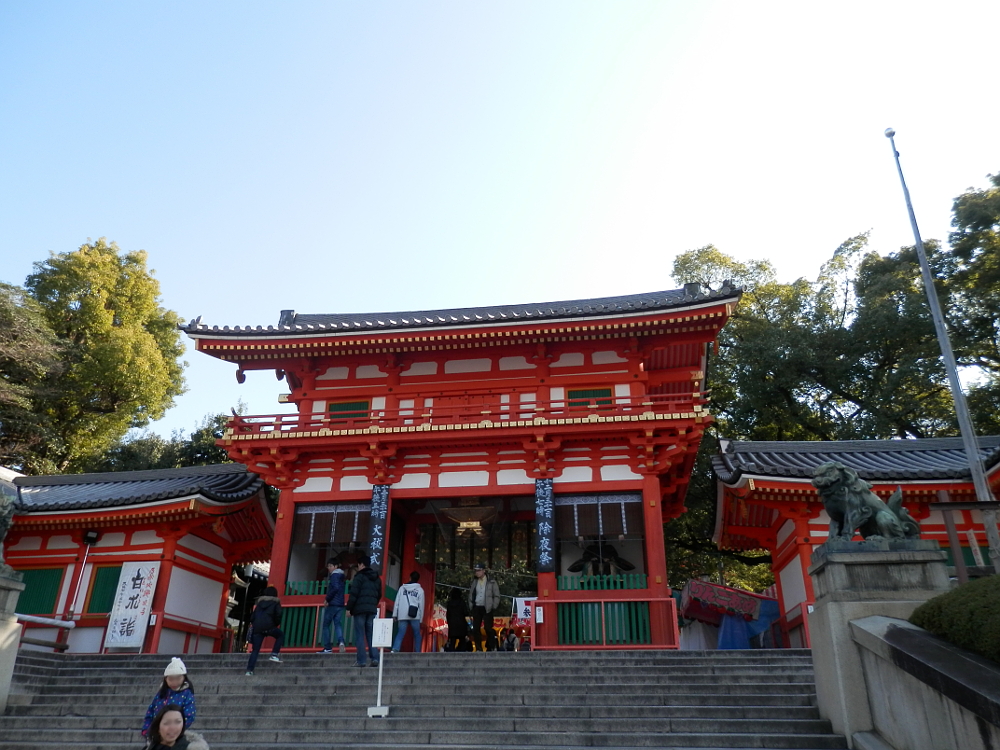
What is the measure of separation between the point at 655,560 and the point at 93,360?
2413 cm

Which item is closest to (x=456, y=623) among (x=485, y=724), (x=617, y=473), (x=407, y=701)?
(x=407, y=701)

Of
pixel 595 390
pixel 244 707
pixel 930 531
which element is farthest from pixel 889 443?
pixel 244 707

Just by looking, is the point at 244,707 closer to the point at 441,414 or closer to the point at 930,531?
the point at 441,414

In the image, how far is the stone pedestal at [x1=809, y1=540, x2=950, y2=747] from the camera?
6625 mm

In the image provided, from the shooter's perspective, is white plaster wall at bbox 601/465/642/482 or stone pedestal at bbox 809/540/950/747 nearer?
stone pedestal at bbox 809/540/950/747

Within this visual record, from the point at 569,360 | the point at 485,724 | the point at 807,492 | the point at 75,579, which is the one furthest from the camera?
the point at 569,360

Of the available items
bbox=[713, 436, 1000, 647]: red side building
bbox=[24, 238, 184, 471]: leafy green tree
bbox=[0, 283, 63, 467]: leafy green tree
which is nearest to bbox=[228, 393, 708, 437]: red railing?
bbox=[713, 436, 1000, 647]: red side building

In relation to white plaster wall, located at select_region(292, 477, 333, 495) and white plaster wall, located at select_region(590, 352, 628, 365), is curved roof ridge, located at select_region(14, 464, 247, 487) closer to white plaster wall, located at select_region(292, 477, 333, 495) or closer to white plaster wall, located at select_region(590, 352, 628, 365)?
white plaster wall, located at select_region(292, 477, 333, 495)

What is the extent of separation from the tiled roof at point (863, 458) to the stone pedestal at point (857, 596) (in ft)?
24.3

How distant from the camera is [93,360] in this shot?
2795 centimetres

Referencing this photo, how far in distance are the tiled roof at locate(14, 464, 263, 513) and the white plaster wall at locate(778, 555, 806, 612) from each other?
12976 millimetres

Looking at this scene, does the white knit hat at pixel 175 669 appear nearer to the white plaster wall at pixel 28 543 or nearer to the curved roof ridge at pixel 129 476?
the white plaster wall at pixel 28 543

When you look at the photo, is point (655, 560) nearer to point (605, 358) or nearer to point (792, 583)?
point (792, 583)

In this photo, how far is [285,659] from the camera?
38.2 feet
